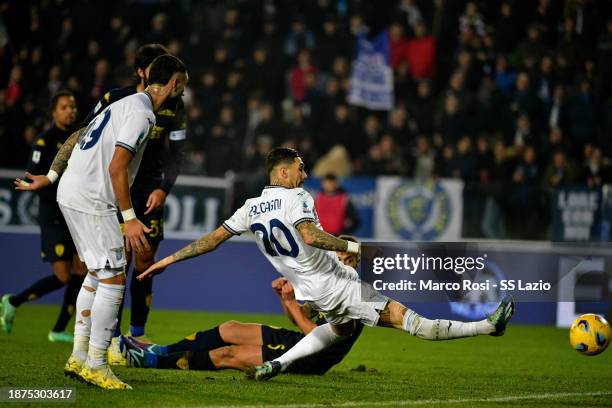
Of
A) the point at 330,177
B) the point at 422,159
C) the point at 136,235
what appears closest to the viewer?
the point at 136,235

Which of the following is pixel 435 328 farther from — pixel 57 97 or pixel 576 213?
pixel 576 213

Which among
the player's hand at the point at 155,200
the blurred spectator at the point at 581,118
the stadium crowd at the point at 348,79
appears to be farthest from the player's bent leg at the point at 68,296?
the blurred spectator at the point at 581,118

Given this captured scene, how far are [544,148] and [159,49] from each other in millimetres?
8458

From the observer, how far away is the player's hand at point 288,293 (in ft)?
23.8

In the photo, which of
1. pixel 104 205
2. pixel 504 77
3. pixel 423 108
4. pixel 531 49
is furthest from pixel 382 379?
pixel 531 49

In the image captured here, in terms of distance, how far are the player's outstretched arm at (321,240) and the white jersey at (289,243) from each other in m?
0.18

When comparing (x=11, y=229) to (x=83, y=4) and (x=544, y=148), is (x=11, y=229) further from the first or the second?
(x=544, y=148)

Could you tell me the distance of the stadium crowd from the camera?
14812 millimetres

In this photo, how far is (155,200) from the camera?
7.83 meters

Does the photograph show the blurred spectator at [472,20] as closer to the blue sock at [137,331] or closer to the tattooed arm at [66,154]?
the blue sock at [137,331]

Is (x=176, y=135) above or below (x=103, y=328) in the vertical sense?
above

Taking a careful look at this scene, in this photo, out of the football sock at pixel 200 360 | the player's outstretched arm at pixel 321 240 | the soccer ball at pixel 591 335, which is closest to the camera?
the player's outstretched arm at pixel 321 240

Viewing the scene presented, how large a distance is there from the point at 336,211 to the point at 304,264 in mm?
6972

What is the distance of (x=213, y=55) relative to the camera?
16625 mm
